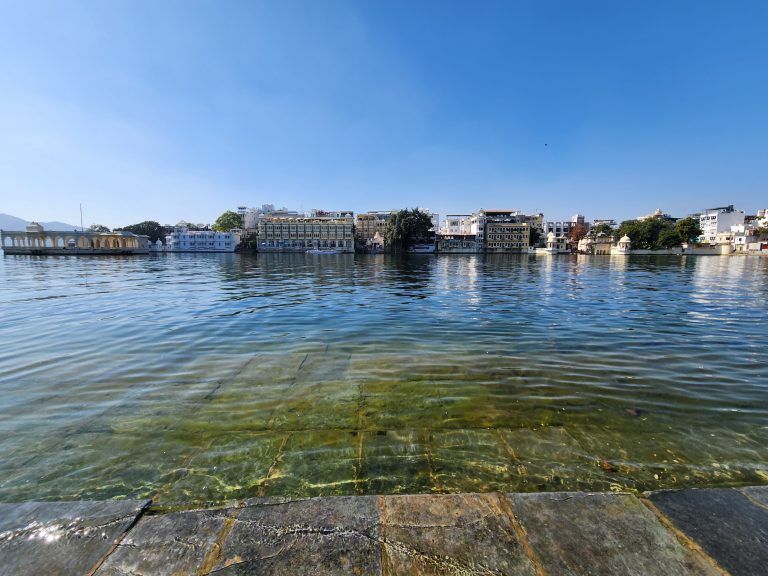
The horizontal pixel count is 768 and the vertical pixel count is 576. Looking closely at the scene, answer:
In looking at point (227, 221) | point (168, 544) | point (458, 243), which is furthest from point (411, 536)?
point (227, 221)

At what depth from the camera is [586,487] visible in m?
3.20

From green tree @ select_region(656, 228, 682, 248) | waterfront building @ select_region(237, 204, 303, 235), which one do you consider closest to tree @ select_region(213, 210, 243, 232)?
waterfront building @ select_region(237, 204, 303, 235)

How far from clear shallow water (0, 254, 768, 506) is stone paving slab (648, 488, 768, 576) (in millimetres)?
740

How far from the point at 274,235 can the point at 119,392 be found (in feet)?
381

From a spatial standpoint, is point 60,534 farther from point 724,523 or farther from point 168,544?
point 724,523

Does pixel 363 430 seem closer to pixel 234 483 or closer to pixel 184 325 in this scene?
pixel 234 483

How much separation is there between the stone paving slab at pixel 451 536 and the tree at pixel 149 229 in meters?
142

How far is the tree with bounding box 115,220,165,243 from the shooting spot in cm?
11962

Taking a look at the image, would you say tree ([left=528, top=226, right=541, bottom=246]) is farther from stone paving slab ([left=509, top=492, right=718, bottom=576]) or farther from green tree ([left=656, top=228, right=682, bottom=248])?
stone paving slab ([left=509, top=492, right=718, bottom=576])

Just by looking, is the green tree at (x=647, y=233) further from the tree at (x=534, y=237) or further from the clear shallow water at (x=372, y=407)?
the clear shallow water at (x=372, y=407)

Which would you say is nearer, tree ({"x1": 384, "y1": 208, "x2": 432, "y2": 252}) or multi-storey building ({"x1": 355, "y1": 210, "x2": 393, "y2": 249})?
tree ({"x1": 384, "y1": 208, "x2": 432, "y2": 252})

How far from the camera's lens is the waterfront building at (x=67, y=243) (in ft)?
279

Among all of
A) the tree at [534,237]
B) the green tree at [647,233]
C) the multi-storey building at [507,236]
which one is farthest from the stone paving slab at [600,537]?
the green tree at [647,233]

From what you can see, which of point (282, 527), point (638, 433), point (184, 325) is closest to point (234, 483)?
point (282, 527)
